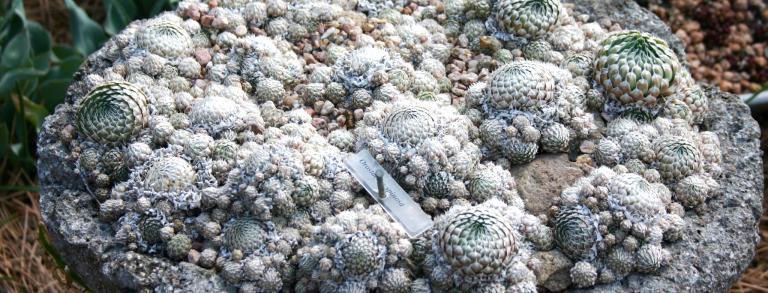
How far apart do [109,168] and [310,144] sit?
0.60 meters

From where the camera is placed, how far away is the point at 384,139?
7.96 ft

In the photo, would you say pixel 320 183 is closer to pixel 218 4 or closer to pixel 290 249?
pixel 290 249

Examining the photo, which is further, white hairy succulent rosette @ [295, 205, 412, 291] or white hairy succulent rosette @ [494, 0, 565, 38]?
white hairy succulent rosette @ [494, 0, 565, 38]

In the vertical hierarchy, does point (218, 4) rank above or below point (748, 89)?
above

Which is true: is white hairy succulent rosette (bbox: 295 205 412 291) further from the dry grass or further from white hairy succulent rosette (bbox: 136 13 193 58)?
the dry grass

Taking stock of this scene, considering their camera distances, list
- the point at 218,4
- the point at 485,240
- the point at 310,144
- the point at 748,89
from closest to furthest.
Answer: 1. the point at 485,240
2. the point at 310,144
3. the point at 218,4
4. the point at 748,89

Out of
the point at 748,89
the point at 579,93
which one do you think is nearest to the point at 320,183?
the point at 579,93

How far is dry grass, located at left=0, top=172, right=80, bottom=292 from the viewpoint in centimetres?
330

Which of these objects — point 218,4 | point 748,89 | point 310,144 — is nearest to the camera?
point 310,144

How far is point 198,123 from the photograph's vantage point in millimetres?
2488

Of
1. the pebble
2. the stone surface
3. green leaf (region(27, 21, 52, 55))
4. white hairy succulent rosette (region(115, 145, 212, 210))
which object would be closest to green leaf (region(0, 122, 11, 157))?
green leaf (region(27, 21, 52, 55))

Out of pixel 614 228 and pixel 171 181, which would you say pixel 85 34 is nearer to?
pixel 171 181

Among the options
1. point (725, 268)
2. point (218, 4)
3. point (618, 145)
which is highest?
point (218, 4)

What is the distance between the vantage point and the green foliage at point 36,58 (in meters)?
3.29
